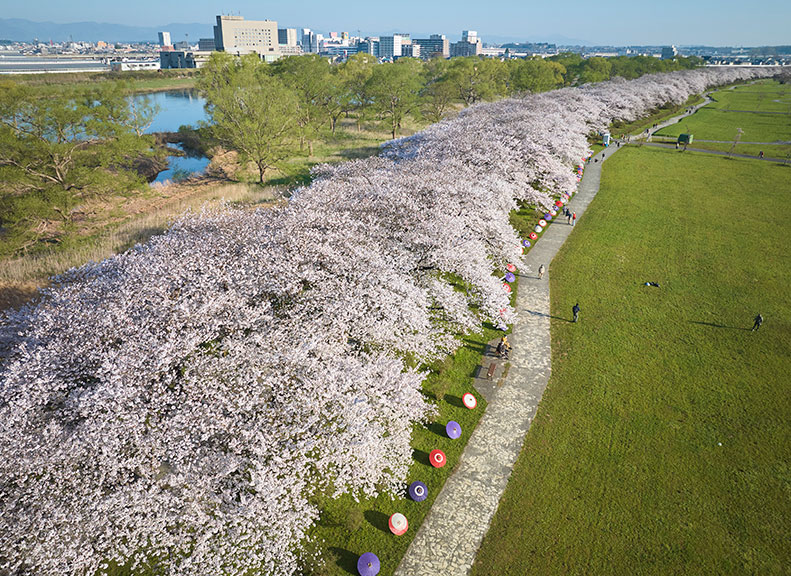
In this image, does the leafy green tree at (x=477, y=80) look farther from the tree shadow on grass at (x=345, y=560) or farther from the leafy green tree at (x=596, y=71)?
the tree shadow on grass at (x=345, y=560)

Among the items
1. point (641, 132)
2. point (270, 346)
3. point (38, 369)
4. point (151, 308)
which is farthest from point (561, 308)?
point (641, 132)

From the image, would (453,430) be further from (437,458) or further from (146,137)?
(146,137)

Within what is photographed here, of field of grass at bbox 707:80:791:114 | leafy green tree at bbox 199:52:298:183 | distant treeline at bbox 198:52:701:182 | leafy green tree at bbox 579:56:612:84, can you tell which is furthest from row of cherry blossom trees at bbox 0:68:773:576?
field of grass at bbox 707:80:791:114

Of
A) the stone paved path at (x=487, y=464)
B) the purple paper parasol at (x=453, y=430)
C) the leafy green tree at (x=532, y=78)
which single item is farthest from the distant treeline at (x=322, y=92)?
the purple paper parasol at (x=453, y=430)

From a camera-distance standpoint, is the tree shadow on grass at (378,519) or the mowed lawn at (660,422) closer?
the mowed lawn at (660,422)

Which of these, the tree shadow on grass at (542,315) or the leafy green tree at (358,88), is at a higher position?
the leafy green tree at (358,88)

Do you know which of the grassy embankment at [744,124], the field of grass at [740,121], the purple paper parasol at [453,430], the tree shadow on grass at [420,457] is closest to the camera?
the tree shadow on grass at [420,457]

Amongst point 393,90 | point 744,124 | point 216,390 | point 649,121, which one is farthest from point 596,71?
point 216,390
